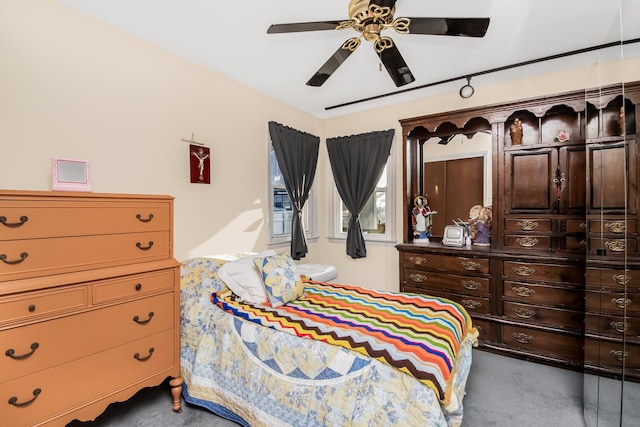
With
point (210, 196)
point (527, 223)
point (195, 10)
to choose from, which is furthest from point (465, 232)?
point (195, 10)

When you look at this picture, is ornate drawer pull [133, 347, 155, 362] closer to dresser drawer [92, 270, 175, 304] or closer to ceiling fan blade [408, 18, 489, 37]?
dresser drawer [92, 270, 175, 304]

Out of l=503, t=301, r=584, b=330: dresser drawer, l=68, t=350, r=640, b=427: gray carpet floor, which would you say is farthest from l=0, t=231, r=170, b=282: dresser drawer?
l=503, t=301, r=584, b=330: dresser drawer

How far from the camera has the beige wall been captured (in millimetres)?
1764

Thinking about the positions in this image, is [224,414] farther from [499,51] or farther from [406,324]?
[499,51]

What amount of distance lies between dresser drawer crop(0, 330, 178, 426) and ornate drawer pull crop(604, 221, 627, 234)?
9.48 feet

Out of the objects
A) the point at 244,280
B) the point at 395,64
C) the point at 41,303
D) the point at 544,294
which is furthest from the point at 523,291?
the point at 41,303

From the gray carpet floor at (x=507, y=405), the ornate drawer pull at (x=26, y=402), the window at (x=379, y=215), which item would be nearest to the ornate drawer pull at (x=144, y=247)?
the ornate drawer pull at (x=26, y=402)

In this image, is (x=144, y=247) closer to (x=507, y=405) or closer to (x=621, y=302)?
(x=507, y=405)

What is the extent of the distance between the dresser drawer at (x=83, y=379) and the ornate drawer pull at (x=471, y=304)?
2.55m

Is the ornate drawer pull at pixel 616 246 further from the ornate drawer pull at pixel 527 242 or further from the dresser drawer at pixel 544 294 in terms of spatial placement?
the ornate drawer pull at pixel 527 242

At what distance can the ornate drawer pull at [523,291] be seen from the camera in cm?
265

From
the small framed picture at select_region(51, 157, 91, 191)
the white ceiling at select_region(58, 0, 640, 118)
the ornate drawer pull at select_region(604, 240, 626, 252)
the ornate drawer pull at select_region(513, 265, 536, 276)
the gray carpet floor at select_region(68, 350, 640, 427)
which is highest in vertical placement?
the white ceiling at select_region(58, 0, 640, 118)

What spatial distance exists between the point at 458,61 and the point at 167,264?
9.49 feet

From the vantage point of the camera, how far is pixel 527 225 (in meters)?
2.81
